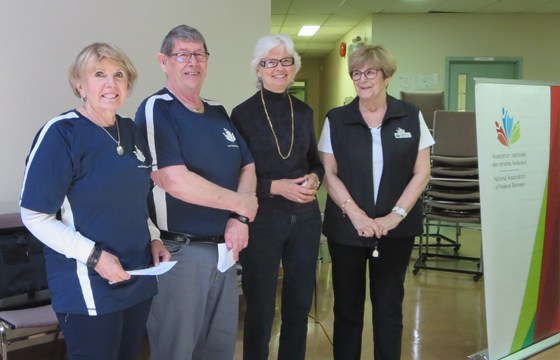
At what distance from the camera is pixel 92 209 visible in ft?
4.52

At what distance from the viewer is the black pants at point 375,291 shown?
219cm

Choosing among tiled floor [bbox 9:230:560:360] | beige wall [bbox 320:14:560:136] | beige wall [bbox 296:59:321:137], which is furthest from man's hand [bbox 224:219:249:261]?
beige wall [bbox 296:59:321:137]

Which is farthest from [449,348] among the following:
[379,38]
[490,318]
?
[379,38]

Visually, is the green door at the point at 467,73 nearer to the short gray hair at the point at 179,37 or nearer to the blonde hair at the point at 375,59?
the blonde hair at the point at 375,59

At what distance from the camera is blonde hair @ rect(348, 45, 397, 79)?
2.13m

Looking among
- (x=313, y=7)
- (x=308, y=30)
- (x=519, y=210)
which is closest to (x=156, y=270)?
(x=519, y=210)

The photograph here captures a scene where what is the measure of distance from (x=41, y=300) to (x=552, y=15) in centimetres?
865

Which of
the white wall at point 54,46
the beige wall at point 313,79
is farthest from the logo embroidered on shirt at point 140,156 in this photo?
the beige wall at point 313,79

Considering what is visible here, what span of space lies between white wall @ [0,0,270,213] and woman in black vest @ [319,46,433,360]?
1.57 metres

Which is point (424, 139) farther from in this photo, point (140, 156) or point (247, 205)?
point (140, 156)

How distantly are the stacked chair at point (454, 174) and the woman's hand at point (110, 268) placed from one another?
355 cm

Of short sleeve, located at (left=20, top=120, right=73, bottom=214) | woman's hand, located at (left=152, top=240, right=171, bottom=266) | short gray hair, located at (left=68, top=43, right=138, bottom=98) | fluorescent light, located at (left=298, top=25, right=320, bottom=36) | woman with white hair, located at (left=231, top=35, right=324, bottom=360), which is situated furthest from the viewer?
fluorescent light, located at (left=298, top=25, right=320, bottom=36)

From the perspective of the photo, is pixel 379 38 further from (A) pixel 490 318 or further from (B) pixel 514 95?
(A) pixel 490 318

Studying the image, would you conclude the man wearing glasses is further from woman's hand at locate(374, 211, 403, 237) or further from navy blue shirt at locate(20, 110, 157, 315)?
woman's hand at locate(374, 211, 403, 237)
